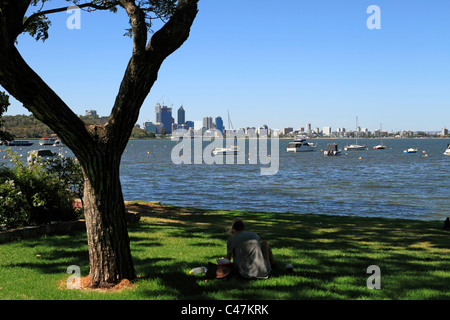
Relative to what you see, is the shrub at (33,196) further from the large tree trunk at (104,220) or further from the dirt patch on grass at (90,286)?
the large tree trunk at (104,220)

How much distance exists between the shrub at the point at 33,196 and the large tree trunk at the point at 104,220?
468cm

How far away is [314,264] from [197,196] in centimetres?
2627

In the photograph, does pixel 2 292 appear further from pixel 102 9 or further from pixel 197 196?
pixel 197 196

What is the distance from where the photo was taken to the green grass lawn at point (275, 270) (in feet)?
20.1

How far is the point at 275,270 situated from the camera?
736cm

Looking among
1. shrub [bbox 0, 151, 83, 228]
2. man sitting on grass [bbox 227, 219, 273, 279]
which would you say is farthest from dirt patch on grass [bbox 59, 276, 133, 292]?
shrub [bbox 0, 151, 83, 228]

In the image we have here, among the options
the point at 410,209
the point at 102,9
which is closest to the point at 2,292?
the point at 102,9

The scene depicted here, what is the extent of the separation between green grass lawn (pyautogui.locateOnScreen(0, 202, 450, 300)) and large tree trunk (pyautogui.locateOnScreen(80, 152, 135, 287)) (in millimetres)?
373

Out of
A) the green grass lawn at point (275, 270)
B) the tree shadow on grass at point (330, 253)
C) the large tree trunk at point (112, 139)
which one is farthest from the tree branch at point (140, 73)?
the tree shadow on grass at point (330, 253)

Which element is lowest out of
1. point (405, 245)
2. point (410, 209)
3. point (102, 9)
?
point (410, 209)

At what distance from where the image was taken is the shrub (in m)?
10.4

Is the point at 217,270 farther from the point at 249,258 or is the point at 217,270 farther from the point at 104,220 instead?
the point at 104,220

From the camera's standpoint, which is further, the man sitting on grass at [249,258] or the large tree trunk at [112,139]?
the man sitting on grass at [249,258]

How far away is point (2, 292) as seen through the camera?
20.3 feet
